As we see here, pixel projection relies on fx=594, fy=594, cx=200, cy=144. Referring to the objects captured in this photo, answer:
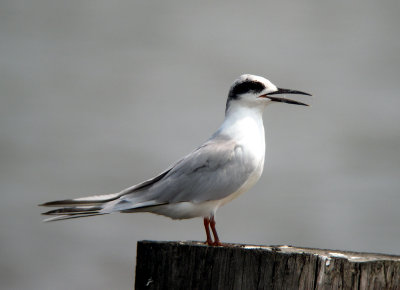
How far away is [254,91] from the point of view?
4379 mm

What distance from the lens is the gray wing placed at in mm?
3953

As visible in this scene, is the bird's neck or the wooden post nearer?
the wooden post

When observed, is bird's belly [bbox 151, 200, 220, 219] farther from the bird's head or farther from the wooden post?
the wooden post

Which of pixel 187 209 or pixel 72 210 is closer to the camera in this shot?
pixel 72 210

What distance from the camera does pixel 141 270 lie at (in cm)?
308

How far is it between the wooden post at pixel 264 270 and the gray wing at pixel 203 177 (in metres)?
0.98

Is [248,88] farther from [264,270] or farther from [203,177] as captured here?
[264,270]

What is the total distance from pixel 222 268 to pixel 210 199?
113cm

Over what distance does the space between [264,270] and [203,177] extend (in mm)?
1335

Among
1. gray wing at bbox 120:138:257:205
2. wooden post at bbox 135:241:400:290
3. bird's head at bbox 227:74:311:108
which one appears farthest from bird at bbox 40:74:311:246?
wooden post at bbox 135:241:400:290

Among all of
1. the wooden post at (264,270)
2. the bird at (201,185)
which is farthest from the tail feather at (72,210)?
the wooden post at (264,270)

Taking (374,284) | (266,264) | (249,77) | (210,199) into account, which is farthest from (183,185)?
(374,284)

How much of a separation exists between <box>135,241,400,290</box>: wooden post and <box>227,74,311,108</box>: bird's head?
170 centimetres

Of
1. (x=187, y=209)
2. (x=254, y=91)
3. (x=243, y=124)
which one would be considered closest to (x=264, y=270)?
(x=187, y=209)
